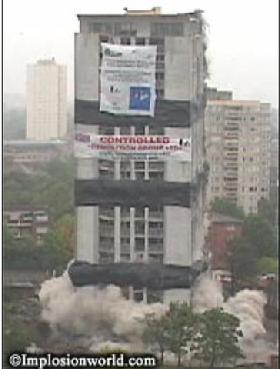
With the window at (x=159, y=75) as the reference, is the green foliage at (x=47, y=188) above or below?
below

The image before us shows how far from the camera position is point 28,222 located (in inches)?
91.0

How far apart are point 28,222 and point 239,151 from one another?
564mm

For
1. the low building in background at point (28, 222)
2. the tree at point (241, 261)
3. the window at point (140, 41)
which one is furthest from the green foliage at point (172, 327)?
the window at point (140, 41)

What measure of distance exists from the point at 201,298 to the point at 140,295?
0.15 meters

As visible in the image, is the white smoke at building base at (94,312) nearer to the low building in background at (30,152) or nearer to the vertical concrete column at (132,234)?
the vertical concrete column at (132,234)

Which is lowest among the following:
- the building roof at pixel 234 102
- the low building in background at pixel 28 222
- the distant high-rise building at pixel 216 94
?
the low building in background at pixel 28 222

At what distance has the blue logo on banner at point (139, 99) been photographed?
7.46 feet

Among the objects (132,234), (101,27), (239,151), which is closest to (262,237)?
(239,151)

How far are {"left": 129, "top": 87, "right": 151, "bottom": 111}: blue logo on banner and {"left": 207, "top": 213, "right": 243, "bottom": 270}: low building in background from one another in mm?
330

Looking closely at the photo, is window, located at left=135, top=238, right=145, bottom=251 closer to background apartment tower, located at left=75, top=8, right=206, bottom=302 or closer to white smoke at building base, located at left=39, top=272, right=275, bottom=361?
background apartment tower, located at left=75, top=8, right=206, bottom=302

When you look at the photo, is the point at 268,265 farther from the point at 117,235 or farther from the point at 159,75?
the point at 159,75

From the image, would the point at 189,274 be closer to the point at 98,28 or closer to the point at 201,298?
the point at 201,298

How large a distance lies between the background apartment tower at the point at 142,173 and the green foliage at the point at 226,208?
0.05 metres

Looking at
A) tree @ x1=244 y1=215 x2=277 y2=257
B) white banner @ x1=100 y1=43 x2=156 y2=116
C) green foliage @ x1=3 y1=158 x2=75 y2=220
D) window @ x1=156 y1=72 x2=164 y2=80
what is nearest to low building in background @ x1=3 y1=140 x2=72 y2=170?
green foliage @ x1=3 y1=158 x2=75 y2=220
